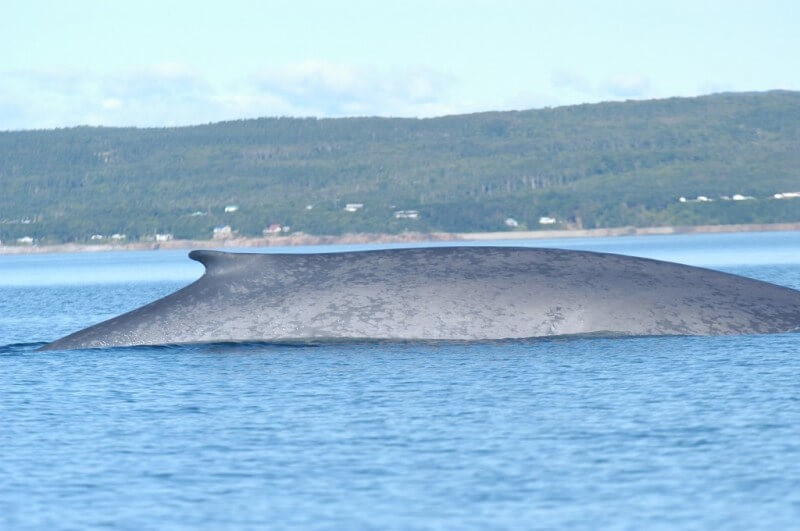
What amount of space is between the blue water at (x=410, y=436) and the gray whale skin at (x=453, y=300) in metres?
0.35

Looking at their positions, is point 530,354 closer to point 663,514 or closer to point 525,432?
point 525,432

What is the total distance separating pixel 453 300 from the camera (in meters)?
24.5

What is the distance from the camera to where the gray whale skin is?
2423cm

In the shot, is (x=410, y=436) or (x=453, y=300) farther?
(x=453, y=300)

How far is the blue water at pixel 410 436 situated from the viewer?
46.3ft

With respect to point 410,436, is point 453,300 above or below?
above

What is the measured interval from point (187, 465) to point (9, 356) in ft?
46.1

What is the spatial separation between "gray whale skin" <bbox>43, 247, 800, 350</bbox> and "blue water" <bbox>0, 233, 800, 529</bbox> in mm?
352

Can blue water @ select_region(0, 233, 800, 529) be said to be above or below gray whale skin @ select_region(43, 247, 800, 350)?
below

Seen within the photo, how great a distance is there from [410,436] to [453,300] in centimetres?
678

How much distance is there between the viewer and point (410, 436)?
1792 cm

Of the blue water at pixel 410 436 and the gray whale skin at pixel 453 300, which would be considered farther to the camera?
the gray whale skin at pixel 453 300

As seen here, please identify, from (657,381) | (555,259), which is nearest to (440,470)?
(657,381)

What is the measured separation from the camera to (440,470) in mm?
15758
